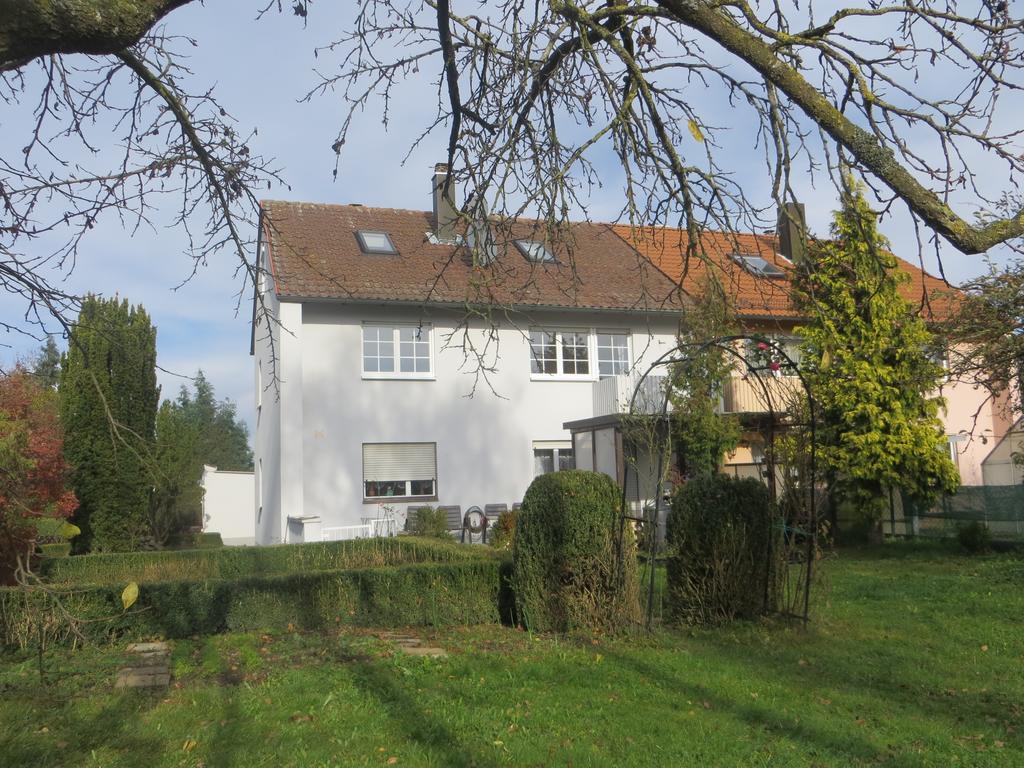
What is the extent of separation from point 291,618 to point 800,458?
623 centimetres

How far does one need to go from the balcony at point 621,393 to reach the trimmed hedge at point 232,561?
24.2ft

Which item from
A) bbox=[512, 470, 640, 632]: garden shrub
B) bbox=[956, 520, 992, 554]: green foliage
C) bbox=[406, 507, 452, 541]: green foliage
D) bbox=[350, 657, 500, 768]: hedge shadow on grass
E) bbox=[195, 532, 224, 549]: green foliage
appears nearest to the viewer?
bbox=[350, 657, 500, 768]: hedge shadow on grass

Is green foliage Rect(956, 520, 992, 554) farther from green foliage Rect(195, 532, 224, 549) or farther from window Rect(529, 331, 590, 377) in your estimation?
green foliage Rect(195, 532, 224, 549)

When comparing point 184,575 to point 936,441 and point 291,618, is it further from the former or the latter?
point 936,441

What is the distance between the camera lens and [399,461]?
2131cm

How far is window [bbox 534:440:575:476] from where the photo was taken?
22922mm

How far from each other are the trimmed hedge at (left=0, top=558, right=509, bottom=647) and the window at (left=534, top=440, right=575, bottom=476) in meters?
12.1

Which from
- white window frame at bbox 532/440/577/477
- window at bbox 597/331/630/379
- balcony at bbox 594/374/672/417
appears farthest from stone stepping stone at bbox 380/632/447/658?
window at bbox 597/331/630/379

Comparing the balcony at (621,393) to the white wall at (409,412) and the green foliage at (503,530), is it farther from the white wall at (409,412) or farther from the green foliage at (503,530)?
the green foliage at (503,530)

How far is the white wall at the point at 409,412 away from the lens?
20.3 metres

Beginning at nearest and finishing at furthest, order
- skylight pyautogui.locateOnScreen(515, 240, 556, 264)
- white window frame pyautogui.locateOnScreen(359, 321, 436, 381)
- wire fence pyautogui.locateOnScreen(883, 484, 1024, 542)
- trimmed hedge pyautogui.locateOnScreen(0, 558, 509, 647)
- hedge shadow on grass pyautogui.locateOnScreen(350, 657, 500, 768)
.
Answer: hedge shadow on grass pyautogui.locateOnScreen(350, 657, 500, 768)
skylight pyautogui.locateOnScreen(515, 240, 556, 264)
trimmed hedge pyautogui.locateOnScreen(0, 558, 509, 647)
wire fence pyautogui.locateOnScreen(883, 484, 1024, 542)
white window frame pyautogui.locateOnScreen(359, 321, 436, 381)

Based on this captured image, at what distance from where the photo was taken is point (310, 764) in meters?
5.31

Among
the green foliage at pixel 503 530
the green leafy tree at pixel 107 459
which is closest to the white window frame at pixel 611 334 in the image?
the green foliage at pixel 503 530

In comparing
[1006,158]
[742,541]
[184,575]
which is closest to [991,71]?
[1006,158]
